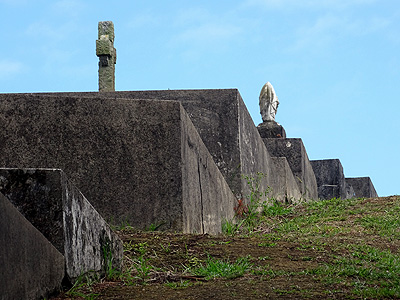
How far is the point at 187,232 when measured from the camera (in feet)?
15.8

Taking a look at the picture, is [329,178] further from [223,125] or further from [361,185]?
[223,125]

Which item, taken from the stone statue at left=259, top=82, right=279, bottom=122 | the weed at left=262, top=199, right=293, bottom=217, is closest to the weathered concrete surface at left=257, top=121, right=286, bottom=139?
the stone statue at left=259, top=82, right=279, bottom=122

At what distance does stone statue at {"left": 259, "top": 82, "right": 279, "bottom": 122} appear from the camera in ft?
42.0

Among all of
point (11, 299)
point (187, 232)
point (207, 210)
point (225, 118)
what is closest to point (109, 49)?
point (225, 118)

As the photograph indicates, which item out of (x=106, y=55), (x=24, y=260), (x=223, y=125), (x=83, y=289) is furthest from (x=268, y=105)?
(x=24, y=260)

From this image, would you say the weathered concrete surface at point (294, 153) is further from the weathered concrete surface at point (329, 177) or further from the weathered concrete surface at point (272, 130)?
the weathered concrete surface at point (329, 177)

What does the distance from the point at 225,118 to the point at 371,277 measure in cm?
428

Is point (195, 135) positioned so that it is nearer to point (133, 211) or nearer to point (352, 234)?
point (133, 211)

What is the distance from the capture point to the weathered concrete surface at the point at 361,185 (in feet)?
55.3

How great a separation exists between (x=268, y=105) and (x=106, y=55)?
3423 mm

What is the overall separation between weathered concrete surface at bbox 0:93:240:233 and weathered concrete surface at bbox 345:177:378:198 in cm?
1276

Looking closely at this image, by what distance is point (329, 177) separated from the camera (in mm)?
14977

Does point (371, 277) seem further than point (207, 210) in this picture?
No

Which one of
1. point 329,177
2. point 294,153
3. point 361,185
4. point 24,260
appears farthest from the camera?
point 361,185
